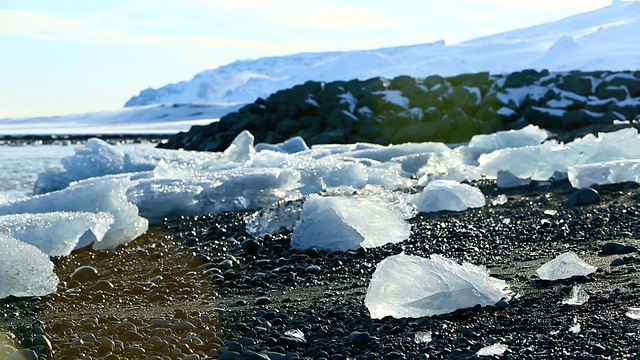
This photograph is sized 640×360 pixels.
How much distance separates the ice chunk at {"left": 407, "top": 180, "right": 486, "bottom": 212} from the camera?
19.3ft

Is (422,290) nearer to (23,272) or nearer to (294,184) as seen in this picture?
(23,272)

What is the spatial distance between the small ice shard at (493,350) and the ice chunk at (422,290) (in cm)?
47

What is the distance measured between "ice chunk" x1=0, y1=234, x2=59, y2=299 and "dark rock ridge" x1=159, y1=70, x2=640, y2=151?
14458 millimetres

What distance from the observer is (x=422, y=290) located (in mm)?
2984

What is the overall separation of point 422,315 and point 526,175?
504 centimetres

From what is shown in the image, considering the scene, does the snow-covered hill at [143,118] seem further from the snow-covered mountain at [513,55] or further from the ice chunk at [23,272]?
the ice chunk at [23,272]

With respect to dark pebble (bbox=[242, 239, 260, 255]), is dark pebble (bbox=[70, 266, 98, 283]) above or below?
above

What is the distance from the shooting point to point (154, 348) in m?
2.72

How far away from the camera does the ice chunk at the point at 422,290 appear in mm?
2953

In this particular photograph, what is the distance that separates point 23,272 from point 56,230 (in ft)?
3.63

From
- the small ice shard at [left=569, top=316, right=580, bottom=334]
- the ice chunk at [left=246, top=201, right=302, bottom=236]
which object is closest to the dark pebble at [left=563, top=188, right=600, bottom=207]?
the ice chunk at [left=246, top=201, right=302, bottom=236]

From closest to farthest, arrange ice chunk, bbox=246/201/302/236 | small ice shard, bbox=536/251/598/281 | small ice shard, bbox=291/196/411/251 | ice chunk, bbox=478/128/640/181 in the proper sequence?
small ice shard, bbox=536/251/598/281 < small ice shard, bbox=291/196/411/251 < ice chunk, bbox=246/201/302/236 < ice chunk, bbox=478/128/640/181

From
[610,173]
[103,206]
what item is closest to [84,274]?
[103,206]

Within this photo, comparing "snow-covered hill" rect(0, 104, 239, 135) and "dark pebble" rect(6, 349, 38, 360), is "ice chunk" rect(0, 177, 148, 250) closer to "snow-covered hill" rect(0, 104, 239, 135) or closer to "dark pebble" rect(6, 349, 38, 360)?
"dark pebble" rect(6, 349, 38, 360)
